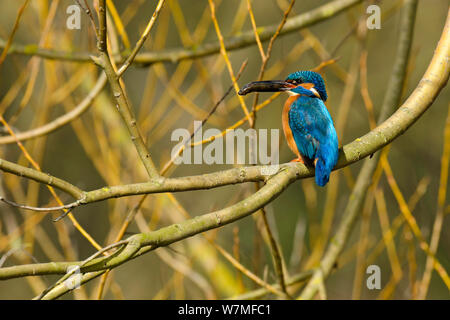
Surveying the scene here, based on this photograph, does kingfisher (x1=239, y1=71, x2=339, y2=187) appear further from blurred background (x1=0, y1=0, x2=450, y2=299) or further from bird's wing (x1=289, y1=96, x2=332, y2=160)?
blurred background (x1=0, y1=0, x2=450, y2=299)

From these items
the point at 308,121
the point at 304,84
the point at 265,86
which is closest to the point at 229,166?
the point at 304,84

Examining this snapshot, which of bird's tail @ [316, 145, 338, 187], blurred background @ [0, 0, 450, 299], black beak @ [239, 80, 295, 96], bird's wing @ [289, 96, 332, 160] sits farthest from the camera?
blurred background @ [0, 0, 450, 299]

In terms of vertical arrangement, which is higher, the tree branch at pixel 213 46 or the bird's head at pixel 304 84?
the tree branch at pixel 213 46

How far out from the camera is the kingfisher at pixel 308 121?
231 centimetres

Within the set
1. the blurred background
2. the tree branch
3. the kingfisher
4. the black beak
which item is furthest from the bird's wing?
the blurred background

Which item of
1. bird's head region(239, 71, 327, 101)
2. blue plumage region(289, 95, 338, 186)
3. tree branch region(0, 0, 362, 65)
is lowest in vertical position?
blue plumage region(289, 95, 338, 186)

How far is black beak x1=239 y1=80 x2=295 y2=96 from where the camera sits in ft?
7.77

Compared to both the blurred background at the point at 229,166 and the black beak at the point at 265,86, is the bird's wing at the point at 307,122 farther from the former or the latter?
the blurred background at the point at 229,166

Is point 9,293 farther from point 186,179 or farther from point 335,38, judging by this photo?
point 186,179

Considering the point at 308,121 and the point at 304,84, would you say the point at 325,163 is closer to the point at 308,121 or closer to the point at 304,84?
the point at 308,121

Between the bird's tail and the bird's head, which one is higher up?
the bird's head

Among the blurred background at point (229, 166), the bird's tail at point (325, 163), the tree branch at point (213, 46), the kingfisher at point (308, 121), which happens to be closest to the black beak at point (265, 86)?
the kingfisher at point (308, 121)

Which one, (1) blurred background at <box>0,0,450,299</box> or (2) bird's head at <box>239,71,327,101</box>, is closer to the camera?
(2) bird's head at <box>239,71,327,101</box>
